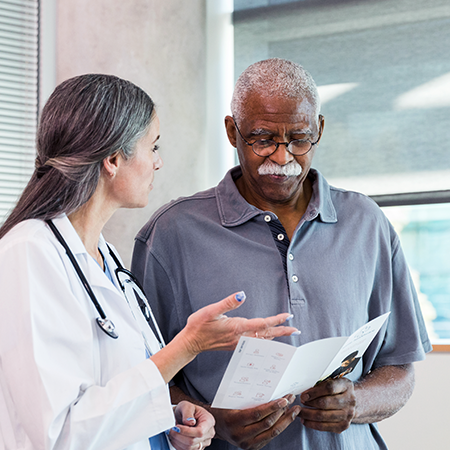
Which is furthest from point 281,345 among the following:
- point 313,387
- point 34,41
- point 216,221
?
point 34,41

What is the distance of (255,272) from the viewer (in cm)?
143

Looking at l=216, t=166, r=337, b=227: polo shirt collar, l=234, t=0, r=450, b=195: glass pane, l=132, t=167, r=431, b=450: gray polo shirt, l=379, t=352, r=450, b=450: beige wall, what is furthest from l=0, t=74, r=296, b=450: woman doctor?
l=234, t=0, r=450, b=195: glass pane

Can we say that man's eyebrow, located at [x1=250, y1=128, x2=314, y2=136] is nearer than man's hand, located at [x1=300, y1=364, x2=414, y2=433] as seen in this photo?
No

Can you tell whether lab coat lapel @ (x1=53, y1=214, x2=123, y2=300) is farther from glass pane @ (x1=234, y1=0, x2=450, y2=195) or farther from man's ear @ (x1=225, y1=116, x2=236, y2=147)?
glass pane @ (x1=234, y1=0, x2=450, y2=195)

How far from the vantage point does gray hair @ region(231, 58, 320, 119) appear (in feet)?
4.83

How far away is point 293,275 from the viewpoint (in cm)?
141

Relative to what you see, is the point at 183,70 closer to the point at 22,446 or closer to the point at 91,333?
the point at 91,333

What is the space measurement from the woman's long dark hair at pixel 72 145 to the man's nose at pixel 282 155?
0.45 metres

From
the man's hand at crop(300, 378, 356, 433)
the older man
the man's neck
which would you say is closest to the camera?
the man's hand at crop(300, 378, 356, 433)

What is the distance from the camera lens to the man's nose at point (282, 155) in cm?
144

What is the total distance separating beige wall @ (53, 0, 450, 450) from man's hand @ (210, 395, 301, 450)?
1.26 m

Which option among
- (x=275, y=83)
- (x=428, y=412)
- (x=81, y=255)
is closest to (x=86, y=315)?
(x=81, y=255)

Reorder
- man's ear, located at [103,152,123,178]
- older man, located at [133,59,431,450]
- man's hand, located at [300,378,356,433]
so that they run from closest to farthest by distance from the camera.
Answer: man's ear, located at [103,152,123,178] → man's hand, located at [300,378,356,433] → older man, located at [133,59,431,450]

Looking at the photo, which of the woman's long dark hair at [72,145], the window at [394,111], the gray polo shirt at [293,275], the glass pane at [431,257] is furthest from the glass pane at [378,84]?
the woman's long dark hair at [72,145]
